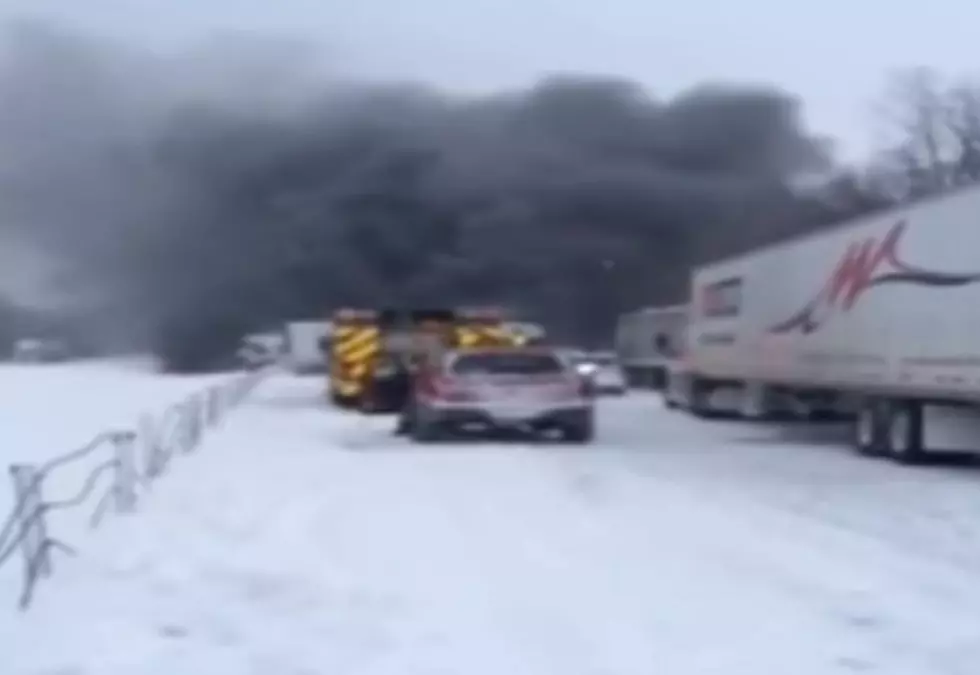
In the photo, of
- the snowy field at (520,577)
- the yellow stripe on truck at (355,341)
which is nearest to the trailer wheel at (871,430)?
the snowy field at (520,577)

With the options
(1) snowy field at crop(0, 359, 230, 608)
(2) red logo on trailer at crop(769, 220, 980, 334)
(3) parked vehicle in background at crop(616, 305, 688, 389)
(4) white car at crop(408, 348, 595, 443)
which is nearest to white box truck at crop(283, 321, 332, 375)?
(1) snowy field at crop(0, 359, 230, 608)

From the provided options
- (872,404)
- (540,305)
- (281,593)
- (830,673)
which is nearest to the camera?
(830,673)

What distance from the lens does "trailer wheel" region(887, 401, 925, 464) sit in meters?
20.5

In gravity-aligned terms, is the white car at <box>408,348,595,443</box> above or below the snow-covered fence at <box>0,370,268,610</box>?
above

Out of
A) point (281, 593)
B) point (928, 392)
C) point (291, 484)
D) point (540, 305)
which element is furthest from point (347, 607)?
point (540, 305)

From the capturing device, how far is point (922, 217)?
20484 mm

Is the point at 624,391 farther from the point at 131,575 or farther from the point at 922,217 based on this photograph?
the point at 131,575

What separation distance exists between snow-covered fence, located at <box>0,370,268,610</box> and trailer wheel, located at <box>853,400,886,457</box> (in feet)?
27.2

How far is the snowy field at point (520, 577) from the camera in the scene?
802 cm

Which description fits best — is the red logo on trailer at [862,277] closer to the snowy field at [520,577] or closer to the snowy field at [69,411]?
the snowy field at [520,577]

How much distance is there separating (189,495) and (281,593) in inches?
238

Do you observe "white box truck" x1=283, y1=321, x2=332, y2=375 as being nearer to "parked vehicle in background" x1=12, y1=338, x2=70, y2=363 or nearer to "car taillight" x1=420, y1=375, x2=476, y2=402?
"parked vehicle in background" x1=12, y1=338, x2=70, y2=363

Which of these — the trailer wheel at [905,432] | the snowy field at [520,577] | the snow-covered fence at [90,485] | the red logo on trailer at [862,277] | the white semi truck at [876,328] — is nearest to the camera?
the snowy field at [520,577]

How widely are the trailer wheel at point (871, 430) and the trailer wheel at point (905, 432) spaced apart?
28 centimetres
